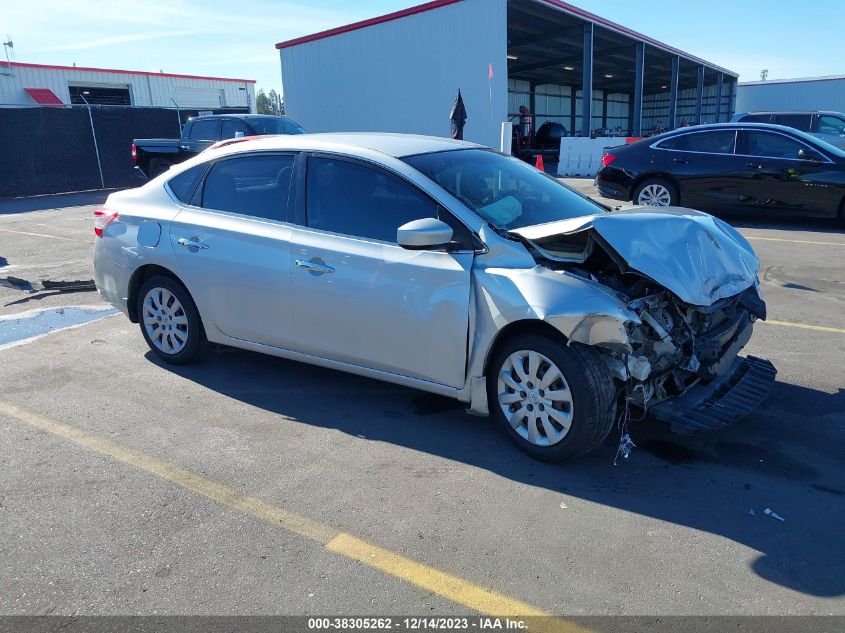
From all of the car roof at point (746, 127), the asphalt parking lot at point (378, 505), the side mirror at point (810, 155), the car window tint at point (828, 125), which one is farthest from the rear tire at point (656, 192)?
the car window tint at point (828, 125)

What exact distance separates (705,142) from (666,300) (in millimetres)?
8255

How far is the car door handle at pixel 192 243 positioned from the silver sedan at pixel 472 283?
0.06ft

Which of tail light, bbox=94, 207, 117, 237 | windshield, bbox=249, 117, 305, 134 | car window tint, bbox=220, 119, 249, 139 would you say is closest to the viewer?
tail light, bbox=94, 207, 117, 237

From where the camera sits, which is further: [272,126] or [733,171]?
[272,126]

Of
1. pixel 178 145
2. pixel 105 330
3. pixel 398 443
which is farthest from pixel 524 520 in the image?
pixel 178 145

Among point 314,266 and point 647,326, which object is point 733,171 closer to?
point 647,326

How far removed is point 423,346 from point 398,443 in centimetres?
61

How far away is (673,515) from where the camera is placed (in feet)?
10.5

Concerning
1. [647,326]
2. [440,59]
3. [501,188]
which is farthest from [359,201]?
[440,59]

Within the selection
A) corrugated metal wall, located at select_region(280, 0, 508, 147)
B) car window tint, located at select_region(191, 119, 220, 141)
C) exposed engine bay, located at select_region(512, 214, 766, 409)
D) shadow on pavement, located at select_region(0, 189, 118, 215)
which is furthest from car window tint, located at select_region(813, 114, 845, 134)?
shadow on pavement, located at select_region(0, 189, 118, 215)

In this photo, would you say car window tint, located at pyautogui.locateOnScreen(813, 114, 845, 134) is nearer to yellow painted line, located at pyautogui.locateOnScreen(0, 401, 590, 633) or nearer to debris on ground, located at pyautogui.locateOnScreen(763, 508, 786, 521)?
debris on ground, located at pyautogui.locateOnScreen(763, 508, 786, 521)

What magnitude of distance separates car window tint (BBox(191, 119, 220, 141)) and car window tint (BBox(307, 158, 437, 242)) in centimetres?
1285

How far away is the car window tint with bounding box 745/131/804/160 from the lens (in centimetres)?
1016

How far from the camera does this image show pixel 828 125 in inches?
687
